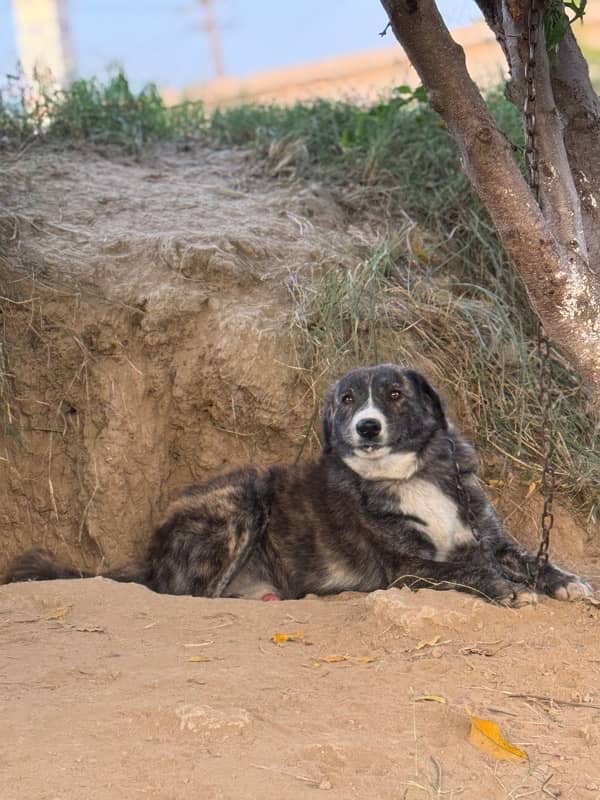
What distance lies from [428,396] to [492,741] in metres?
2.59

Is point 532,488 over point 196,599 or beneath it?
beneath

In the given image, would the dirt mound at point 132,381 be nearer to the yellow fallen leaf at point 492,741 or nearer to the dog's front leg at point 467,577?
the dog's front leg at point 467,577

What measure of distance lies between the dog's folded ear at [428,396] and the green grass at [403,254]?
0.85 m

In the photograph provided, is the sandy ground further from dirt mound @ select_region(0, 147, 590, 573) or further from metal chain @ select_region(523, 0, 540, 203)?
metal chain @ select_region(523, 0, 540, 203)

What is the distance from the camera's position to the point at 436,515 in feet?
18.5

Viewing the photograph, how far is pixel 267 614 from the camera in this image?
16.2 feet

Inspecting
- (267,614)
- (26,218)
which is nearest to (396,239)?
(26,218)

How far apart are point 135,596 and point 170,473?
1.89m

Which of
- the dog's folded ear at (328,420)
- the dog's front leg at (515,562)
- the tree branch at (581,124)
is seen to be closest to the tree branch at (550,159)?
the tree branch at (581,124)

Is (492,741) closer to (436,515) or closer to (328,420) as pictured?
(436,515)

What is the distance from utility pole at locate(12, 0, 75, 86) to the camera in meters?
9.18

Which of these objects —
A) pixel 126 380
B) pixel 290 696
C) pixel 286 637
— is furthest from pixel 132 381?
pixel 290 696

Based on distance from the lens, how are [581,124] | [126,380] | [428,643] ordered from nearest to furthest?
[428,643], [581,124], [126,380]

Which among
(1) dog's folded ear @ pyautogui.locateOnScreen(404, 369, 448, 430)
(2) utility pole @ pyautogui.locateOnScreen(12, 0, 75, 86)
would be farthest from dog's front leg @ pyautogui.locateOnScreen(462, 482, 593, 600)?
(2) utility pole @ pyautogui.locateOnScreen(12, 0, 75, 86)
